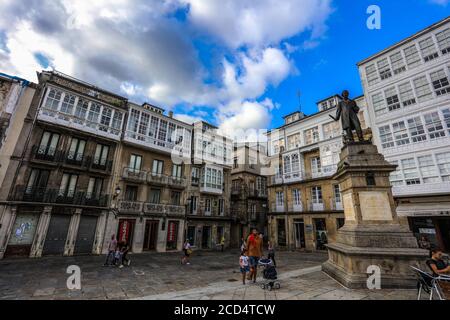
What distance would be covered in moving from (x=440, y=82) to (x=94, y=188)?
29824mm

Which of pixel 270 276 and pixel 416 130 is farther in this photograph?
pixel 416 130

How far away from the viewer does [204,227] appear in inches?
985

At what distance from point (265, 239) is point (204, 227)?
1226cm

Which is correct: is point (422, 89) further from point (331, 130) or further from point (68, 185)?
point (68, 185)

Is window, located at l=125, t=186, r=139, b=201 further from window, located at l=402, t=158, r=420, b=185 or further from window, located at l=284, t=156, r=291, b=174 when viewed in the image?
window, located at l=402, t=158, r=420, b=185

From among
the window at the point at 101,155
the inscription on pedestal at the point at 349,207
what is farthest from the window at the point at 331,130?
the window at the point at 101,155

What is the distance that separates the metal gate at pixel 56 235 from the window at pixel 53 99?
28.6 feet

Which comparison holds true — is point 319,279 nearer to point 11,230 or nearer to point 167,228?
point 167,228

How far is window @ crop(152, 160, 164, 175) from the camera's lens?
22462 millimetres

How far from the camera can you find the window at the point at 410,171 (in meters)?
16.3

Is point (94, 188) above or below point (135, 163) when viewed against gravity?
below

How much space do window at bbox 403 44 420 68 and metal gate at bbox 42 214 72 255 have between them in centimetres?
3148

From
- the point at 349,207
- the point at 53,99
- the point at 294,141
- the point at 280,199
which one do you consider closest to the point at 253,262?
the point at 349,207

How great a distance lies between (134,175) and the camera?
67.3ft
